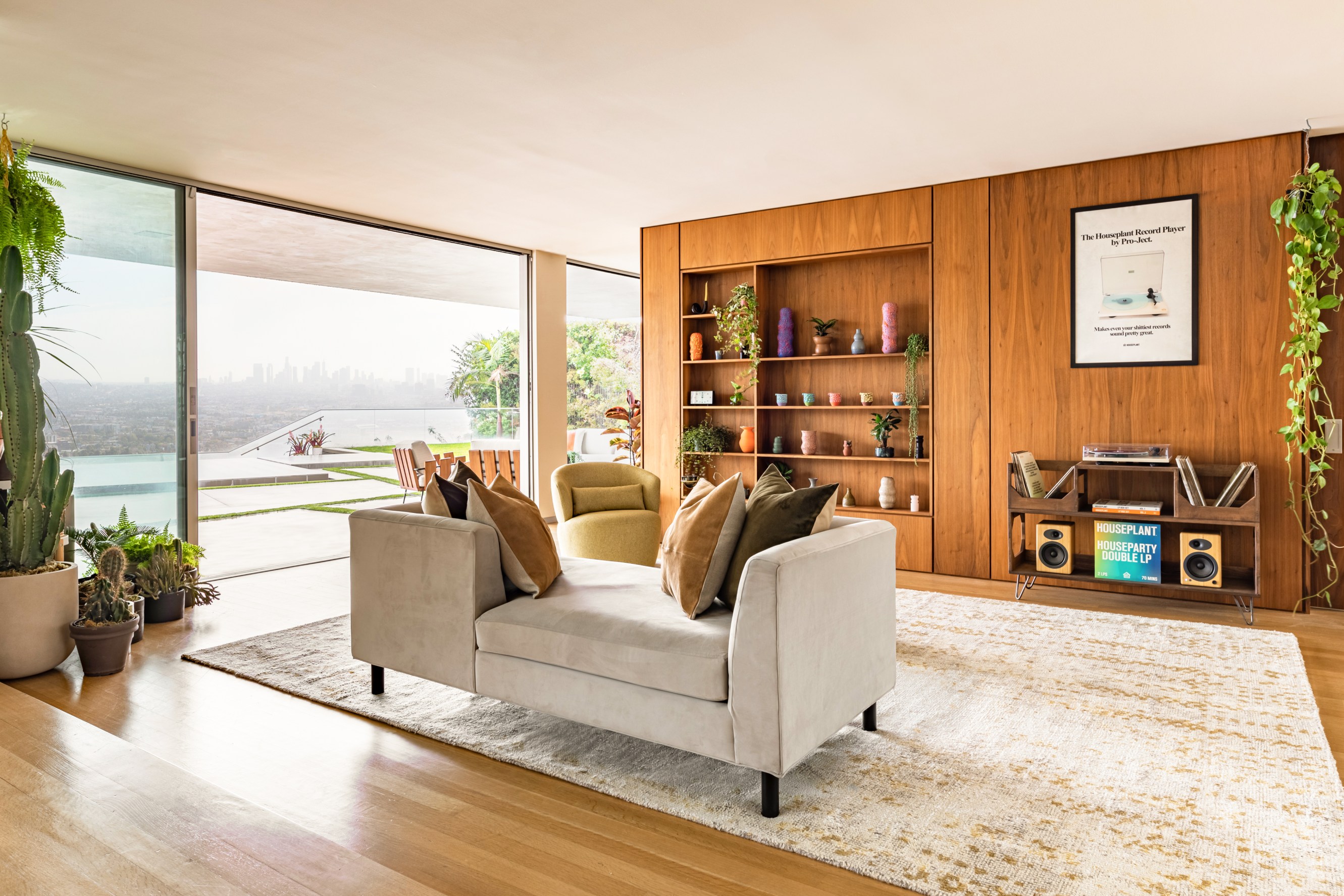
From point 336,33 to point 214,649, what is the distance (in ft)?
8.70

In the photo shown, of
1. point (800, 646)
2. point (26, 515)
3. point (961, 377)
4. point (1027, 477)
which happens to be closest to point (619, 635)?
point (800, 646)

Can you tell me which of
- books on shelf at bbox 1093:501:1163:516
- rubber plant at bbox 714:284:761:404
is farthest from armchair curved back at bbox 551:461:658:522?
books on shelf at bbox 1093:501:1163:516

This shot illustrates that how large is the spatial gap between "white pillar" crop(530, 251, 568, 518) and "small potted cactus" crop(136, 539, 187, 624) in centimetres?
325

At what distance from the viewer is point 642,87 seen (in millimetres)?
3641

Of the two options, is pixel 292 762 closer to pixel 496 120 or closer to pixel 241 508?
pixel 496 120

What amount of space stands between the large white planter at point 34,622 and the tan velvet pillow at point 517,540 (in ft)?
6.29

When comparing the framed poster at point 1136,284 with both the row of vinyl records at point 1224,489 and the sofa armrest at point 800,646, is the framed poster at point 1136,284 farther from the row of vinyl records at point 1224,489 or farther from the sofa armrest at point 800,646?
the sofa armrest at point 800,646

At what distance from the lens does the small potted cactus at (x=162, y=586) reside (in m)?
4.19

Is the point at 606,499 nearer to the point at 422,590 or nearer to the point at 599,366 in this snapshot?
the point at 422,590

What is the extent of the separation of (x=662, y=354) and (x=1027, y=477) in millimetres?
2915

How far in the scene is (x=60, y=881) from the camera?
1.76 metres

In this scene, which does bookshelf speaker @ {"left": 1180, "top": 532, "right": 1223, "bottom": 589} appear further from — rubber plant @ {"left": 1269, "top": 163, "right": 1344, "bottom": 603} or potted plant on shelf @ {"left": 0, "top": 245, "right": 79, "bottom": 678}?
potted plant on shelf @ {"left": 0, "top": 245, "right": 79, "bottom": 678}

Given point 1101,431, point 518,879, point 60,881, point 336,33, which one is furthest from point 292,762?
point 1101,431

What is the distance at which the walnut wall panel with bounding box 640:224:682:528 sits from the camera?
6.47 meters
